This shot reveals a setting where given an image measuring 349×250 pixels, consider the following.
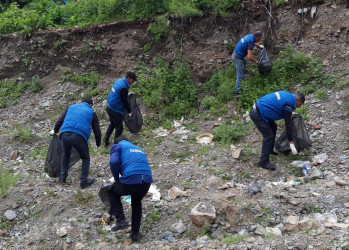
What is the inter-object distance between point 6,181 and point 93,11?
20.8 ft

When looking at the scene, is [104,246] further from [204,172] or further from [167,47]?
[167,47]

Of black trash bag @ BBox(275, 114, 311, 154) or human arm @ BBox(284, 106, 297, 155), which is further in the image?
black trash bag @ BBox(275, 114, 311, 154)

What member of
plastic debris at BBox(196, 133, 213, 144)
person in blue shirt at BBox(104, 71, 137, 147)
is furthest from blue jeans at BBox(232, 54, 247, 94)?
person in blue shirt at BBox(104, 71, 137, 147)

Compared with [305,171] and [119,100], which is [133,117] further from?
[305,171]

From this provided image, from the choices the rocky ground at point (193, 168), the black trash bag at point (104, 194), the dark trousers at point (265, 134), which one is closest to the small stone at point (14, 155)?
the rocky ground at point (193, 168)

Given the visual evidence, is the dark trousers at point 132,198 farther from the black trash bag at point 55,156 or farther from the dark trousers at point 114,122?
the dark trousers at point 114,122

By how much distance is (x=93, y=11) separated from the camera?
39.4 ft

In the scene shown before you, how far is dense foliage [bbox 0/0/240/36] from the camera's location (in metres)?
10.6

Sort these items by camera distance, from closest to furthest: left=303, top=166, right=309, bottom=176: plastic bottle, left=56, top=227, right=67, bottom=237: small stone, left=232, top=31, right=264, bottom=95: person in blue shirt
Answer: left=56, top=227, right=67, bottom=237: small stone → left=303, top=166, right=309, bottom=176: plastic bottle → left=232, top=31, right=264, bottom=95: person in blue shirt

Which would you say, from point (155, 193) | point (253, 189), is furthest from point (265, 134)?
point (155, 193)

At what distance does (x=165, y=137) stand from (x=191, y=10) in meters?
3.58

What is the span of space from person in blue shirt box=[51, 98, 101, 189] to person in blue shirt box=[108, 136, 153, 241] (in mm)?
1356

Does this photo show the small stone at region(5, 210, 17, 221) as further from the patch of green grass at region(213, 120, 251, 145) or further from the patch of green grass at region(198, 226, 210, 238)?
the patch of green grass at region(213, 120, 251, 145)

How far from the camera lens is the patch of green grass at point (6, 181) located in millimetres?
6805
